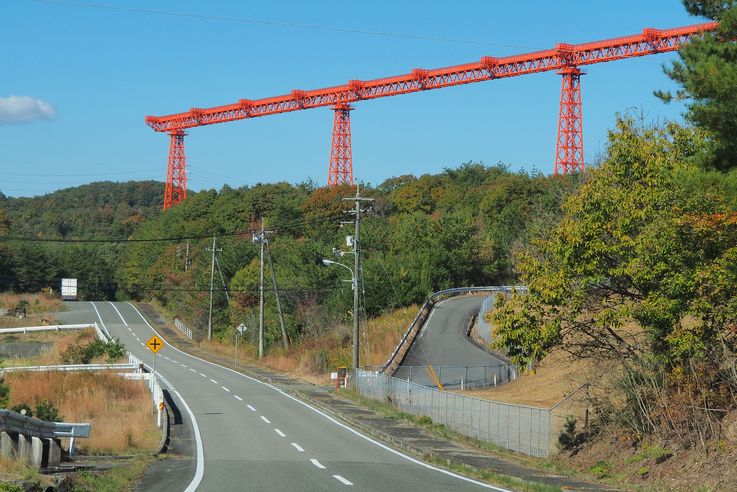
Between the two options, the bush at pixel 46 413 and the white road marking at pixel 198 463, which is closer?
the white road marking at pixel 198 463

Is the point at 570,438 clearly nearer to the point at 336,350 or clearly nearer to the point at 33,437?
the point at 33,437

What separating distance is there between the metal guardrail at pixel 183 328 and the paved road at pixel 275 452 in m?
40.4

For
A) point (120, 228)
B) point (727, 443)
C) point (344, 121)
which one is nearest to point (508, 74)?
point (344, 121)

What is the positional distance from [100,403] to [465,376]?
17.8m

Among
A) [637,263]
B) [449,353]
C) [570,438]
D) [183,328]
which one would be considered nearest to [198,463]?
[570,438]

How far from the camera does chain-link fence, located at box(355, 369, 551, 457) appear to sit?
23.8m

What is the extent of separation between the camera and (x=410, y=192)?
362 feet

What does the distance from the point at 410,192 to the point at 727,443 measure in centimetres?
9425

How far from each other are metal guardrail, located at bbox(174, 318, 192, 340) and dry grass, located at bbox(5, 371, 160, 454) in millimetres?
46083

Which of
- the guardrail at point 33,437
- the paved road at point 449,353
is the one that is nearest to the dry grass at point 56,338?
the paved road at point 449,353

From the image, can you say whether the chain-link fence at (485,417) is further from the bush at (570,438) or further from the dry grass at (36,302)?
Answer: the dry grass at (36,302)

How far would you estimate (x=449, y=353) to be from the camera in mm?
50312

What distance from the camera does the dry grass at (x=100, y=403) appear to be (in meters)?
22.4

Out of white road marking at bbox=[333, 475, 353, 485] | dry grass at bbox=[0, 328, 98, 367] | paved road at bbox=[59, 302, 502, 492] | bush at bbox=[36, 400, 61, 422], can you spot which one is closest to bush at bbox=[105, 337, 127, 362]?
dry grass at bbox=[0, 328, 98, 367]
